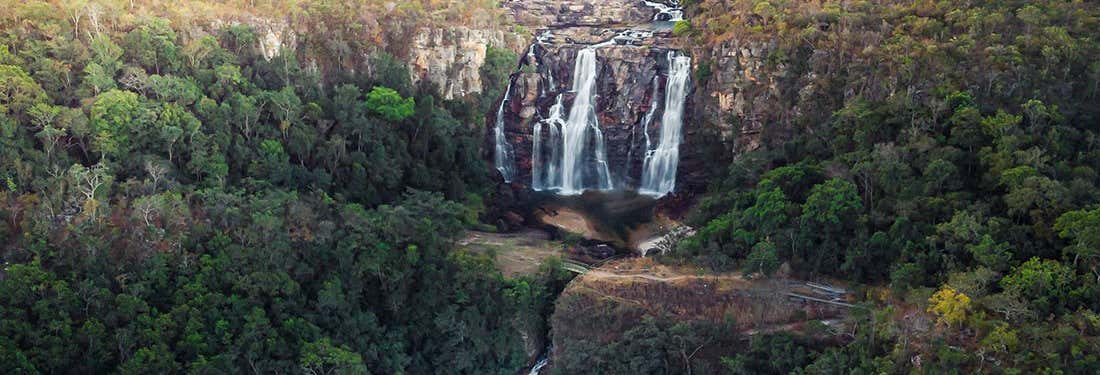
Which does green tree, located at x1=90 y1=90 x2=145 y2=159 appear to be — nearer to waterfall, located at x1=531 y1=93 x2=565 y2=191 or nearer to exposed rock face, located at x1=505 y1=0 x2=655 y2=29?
waterfall, located at x1=531 y1=93 x2=565 y2=191

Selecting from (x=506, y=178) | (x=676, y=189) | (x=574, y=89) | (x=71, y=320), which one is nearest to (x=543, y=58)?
(x=574, y=89)

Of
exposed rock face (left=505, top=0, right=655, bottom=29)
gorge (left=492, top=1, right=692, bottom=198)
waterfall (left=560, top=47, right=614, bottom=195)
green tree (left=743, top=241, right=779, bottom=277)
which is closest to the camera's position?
green tree (left=743, top=241, right=779, bottom=277)

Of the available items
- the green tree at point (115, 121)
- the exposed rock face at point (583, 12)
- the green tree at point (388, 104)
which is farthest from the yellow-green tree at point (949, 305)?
the exposed rock face at point (583, 12)

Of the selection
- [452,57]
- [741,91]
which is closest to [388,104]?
[452,57]

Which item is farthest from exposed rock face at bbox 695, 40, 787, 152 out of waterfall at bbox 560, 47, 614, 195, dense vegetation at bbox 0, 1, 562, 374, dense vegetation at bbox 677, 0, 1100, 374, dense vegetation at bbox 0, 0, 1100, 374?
dense vegetation at bbox 0, 1, 562, 374

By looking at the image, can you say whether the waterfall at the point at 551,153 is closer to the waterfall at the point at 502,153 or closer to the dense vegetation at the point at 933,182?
the waterfall at the point at 502,153

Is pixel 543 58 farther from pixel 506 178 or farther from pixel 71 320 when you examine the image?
pixel 71 320
